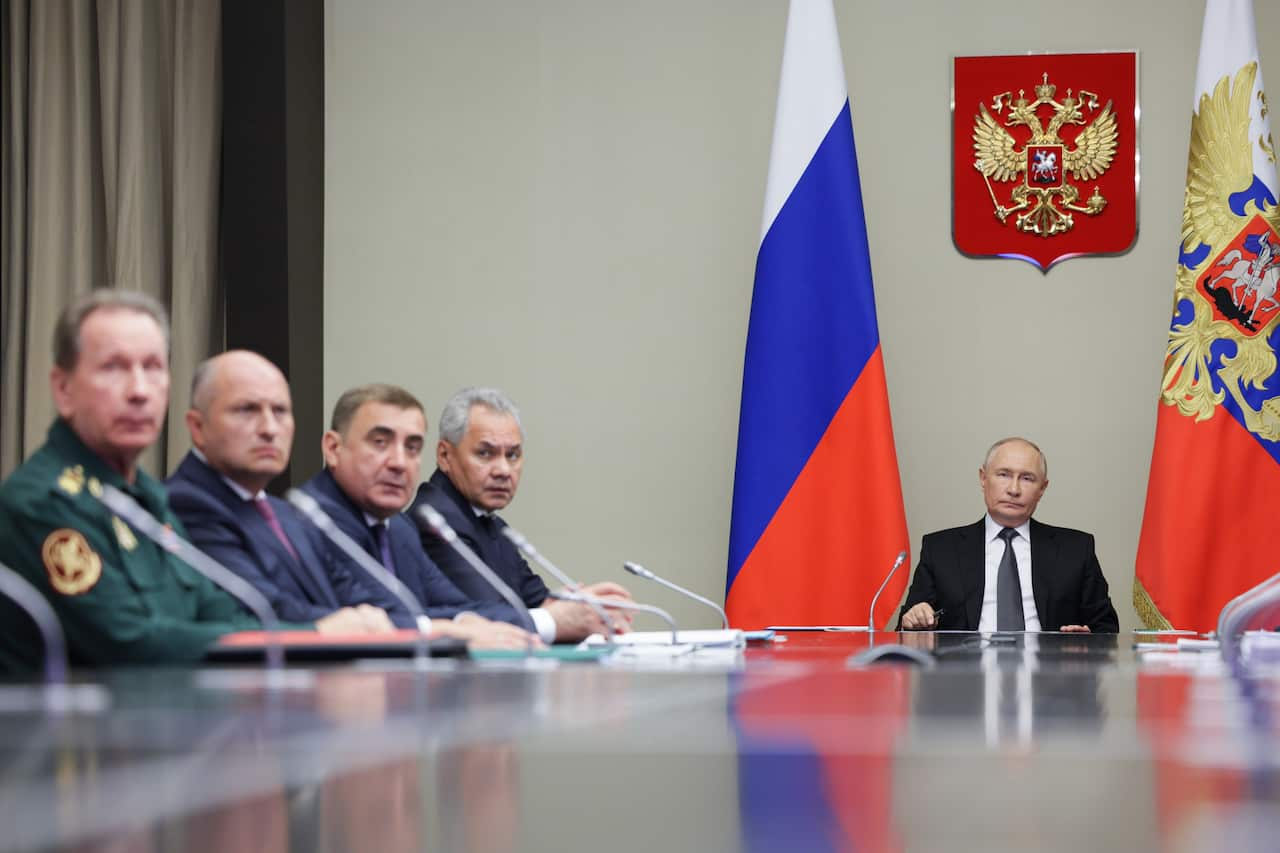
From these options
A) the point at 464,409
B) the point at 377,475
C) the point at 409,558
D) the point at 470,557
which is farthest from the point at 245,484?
the point at 464,409

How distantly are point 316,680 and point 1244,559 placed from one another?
4.59m

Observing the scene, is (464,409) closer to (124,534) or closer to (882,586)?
(882,586)

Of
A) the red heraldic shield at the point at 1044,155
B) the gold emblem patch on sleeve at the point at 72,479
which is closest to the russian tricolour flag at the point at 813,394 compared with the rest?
the red heraldic shield at the point at 1044,155

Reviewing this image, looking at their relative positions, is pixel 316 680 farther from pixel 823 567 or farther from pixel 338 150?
pixel 338 150

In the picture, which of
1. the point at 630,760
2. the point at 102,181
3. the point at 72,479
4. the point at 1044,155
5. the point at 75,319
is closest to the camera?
the point at 630,760

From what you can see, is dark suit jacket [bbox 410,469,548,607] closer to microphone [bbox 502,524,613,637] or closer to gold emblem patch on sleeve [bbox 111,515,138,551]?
microphone [bbox 502,524,613,637]

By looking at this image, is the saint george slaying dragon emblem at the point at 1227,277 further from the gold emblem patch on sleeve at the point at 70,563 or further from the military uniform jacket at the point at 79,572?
the gold emblem patch on sleeve at the point at 70,563

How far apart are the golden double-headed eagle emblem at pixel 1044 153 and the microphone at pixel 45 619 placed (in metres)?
4.73

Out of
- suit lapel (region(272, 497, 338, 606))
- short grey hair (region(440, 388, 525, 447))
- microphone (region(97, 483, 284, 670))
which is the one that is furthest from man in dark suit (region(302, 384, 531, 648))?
microphone (region(97, 483, 284, 670))

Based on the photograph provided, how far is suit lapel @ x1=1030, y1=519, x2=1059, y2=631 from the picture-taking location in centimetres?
542

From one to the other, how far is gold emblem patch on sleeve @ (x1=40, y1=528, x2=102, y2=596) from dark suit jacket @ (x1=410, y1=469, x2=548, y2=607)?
2.02m

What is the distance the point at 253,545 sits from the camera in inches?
136

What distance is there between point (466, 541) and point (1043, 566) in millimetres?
2184

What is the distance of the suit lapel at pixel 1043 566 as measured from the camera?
17.8 feet
